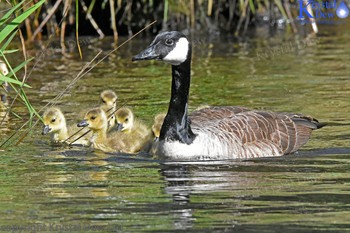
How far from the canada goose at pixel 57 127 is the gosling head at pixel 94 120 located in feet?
A: 1.39

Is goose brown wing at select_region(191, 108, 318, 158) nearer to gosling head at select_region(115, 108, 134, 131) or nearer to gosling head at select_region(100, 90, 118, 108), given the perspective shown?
gosling head at select_region(115, 108, 134, 131)

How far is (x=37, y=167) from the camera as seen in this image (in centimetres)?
805

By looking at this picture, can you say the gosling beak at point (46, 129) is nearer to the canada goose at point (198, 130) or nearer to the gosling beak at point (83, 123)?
the gosling beak at point (83, 123)

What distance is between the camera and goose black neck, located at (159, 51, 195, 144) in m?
8.30

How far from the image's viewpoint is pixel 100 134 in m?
9.39

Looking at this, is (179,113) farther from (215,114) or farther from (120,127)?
(120,127)

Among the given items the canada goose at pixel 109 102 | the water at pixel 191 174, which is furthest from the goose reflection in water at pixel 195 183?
the canada goose at pixel 109 102

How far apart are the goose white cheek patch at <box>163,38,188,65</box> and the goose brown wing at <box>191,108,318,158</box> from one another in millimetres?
879

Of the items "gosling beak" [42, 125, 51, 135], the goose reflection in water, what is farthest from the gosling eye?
"gosling beak" [42, 125, 51, 135]

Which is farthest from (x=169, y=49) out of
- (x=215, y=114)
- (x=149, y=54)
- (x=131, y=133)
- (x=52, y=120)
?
(x=52, y=120)

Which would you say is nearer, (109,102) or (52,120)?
(52,120)

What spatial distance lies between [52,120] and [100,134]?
667 millimetres

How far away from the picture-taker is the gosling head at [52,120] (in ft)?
30.7

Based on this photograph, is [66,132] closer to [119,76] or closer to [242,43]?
[119,76]
